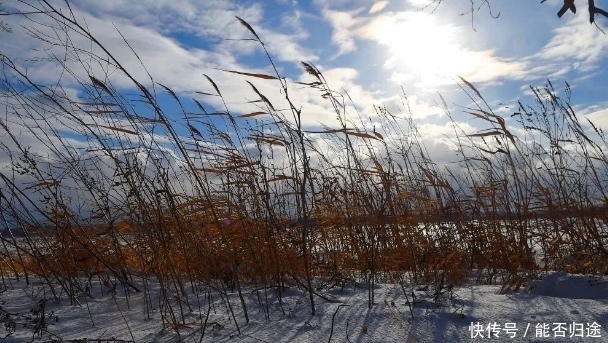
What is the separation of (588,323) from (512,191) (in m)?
1.48

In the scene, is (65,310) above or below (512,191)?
below

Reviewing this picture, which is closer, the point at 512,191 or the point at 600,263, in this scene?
the point at 600,263

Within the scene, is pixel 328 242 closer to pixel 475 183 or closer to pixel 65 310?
pixel 475 183

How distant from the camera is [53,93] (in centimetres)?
183

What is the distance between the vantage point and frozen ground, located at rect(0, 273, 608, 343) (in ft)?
4.37

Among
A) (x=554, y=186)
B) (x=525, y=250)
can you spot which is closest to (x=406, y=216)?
(x=525, y=250)

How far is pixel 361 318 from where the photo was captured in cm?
147

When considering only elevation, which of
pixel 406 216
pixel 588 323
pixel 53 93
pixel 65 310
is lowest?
pixel 588 323

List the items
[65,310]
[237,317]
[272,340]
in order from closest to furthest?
[272,340]
[237,317]
[65,310]

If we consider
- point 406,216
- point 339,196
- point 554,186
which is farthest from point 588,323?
point 554,186

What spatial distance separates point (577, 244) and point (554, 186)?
535 millimetres

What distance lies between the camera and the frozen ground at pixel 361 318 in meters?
1.33

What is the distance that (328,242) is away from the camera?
254 centimetres

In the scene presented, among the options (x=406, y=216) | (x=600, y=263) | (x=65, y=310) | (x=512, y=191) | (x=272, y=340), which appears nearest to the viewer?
(x=272, y=340)
